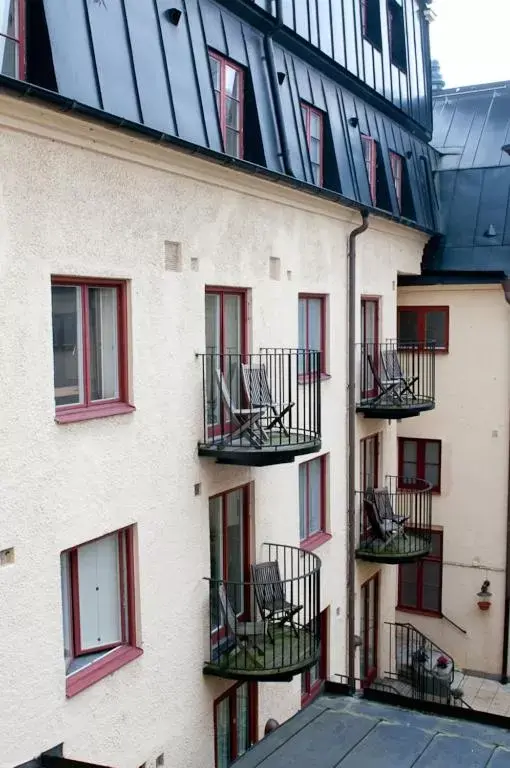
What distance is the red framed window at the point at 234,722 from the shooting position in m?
10.1

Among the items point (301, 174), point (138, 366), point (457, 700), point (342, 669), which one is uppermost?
point (301, 174)

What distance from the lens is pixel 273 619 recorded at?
403 inches

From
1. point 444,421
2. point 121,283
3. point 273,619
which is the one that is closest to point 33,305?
point 121,283

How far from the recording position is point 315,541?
1292 centimetres

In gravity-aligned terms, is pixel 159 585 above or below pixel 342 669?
above

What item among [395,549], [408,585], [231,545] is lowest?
[408,585]

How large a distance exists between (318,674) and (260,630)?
12.3ft

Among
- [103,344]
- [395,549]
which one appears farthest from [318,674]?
[103,344]

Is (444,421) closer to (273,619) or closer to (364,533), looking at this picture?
(364,533)

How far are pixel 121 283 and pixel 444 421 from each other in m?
11.7

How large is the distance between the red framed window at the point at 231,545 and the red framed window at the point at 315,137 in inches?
204

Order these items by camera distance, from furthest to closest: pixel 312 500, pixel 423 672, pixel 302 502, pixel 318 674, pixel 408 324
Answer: pixel 408 324, pixel 423 672, pixel 318 674, pixel 312 500, pixel 302 502

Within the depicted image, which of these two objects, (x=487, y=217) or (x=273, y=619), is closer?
(x=273, y=619)

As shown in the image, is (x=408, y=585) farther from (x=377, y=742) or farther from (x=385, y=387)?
(x=377, y=742)
